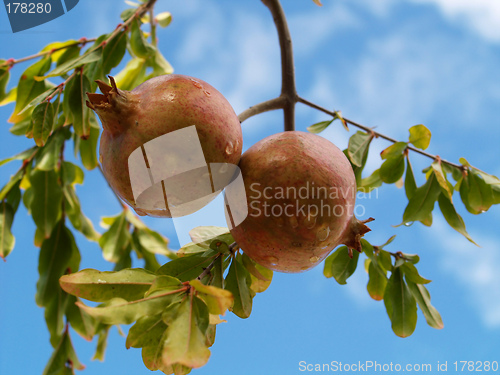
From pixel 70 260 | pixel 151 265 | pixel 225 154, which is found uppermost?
pixel 225 154

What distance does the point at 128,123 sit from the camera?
2.84 ft

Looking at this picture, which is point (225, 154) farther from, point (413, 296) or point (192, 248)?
point (413, 296)

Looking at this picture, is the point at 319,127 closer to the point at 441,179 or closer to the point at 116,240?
the point at 441,179

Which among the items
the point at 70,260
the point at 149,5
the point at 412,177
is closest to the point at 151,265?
the point at 70,260

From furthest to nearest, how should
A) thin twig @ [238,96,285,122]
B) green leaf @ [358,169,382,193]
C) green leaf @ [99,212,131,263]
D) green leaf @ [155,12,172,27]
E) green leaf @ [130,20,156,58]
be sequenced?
green leaf @ [155,12,172,27], green leaf @ [99,212,131,263], green leaf @ [130,20,156,58], green leaf @ [358,169,382,193], thin twig @ [238,96,285,122]

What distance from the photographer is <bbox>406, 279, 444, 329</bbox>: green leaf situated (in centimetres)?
129

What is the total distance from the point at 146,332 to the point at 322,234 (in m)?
0.38

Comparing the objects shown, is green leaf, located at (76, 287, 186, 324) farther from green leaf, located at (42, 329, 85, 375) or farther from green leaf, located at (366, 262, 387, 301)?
green leaf, located at (42, 329, 85, 375)

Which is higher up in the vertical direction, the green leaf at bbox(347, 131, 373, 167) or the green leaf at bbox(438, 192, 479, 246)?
the green leaf at bbox(347, 131, 373, 167)

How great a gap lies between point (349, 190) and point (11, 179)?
1.65 meters

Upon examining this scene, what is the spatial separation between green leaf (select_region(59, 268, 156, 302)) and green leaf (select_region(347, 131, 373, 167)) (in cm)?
69

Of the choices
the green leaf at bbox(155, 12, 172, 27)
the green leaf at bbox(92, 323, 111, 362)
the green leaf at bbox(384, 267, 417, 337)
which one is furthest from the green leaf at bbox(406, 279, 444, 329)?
the green leaf at bbox(155, 12, 172, 27)

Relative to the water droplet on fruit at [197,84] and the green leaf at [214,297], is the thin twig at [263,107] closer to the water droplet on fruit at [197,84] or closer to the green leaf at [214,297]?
the water droplet on fruit at [197,84]

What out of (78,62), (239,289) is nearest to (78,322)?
(78,62)
